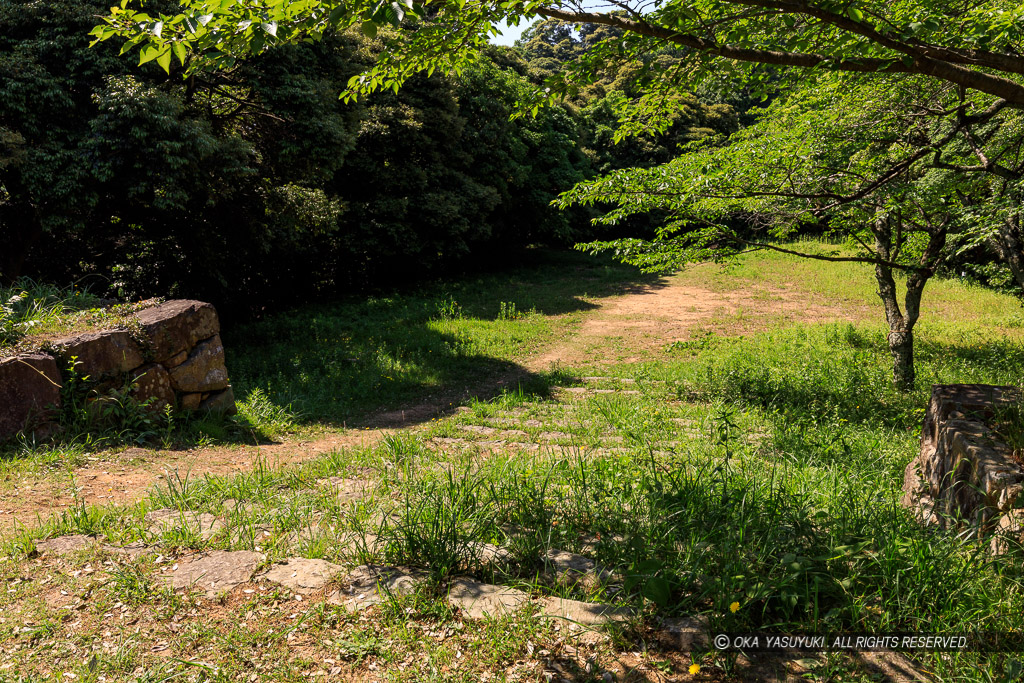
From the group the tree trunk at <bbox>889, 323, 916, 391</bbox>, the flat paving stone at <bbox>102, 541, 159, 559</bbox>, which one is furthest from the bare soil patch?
the tree trunk at <bbox>889, 323, 916, 391</bbox>

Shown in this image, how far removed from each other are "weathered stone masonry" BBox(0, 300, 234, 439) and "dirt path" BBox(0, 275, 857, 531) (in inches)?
32.3

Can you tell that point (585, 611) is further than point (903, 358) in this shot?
No

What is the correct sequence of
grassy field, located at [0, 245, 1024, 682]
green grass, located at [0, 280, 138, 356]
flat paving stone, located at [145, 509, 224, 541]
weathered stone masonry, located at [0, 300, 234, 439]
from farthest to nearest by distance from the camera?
green grass, located at [0, 280, 138, 356]
weathered stone masonry, located at [0, 300, 234, 439]
flat paving stone, located at [145, 509, 224, 541]
grassy field, located at [0, 245, 1024, 682]

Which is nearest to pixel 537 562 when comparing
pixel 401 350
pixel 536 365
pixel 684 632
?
pixel 684 632

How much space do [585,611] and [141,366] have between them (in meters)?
5.58

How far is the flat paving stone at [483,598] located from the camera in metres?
2.65

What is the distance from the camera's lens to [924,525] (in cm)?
326

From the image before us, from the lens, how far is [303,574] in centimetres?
301

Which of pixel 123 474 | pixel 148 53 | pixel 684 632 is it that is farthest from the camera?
pixel 123 474

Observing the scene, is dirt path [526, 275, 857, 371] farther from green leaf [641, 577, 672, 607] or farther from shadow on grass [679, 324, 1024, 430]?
green leaf [641, 577, 672, 607]

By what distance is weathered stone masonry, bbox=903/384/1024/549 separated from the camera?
3.13 m

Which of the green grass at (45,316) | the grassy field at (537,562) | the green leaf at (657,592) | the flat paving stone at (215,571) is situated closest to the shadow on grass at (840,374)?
the grassy field at (537,562)

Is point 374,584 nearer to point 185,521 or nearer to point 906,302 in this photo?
point 185,521

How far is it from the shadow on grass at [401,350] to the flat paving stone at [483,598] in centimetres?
511
